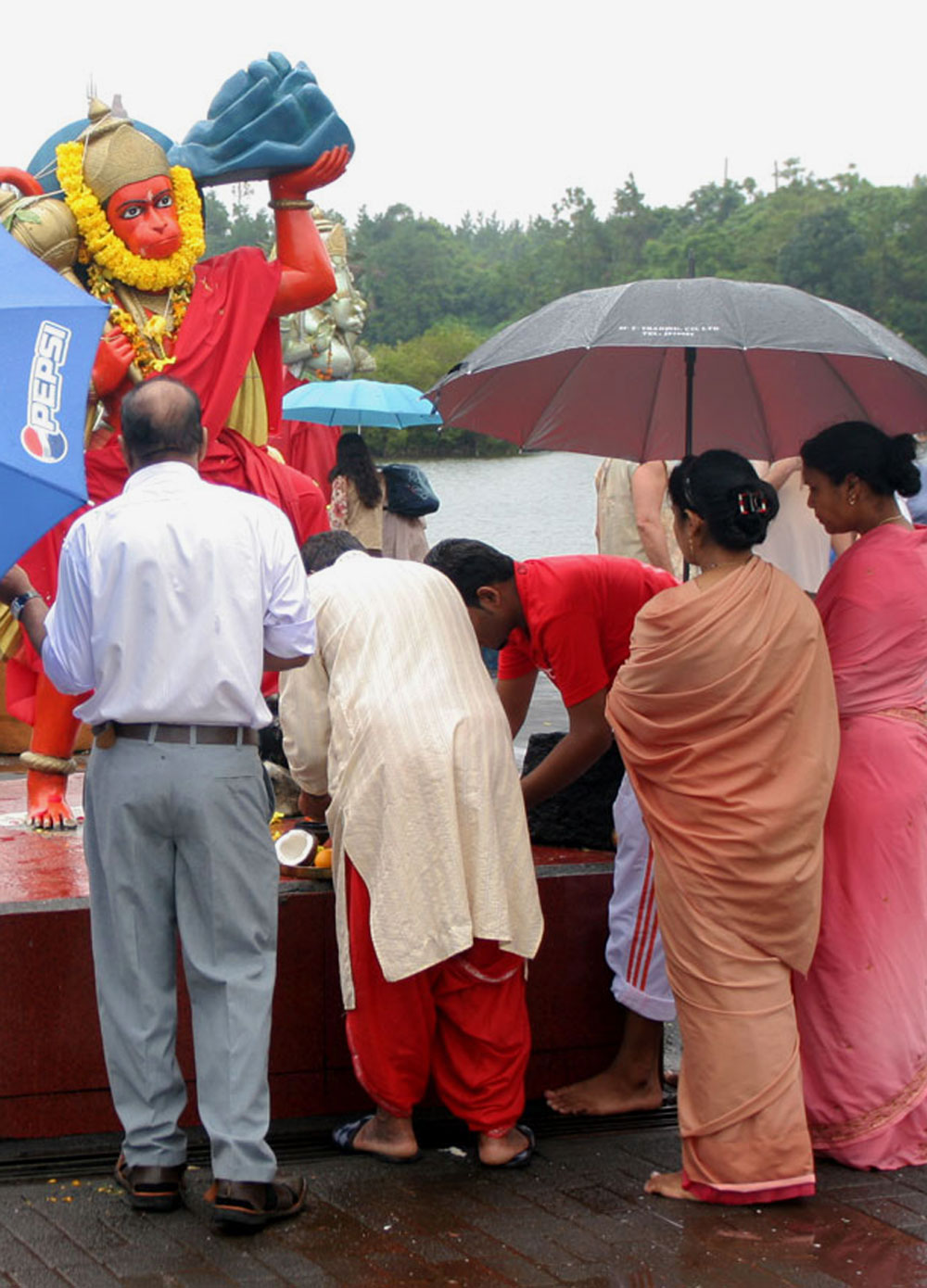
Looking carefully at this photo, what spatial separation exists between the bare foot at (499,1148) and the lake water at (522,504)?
8.51m

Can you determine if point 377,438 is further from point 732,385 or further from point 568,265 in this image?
point 732,385

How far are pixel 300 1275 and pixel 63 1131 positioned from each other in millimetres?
1018

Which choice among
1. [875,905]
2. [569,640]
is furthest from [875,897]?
[569,640]

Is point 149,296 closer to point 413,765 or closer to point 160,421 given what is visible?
point 160,421

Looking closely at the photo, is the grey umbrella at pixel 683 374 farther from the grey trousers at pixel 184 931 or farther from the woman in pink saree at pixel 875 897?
the grey trousers at pixel 184 931

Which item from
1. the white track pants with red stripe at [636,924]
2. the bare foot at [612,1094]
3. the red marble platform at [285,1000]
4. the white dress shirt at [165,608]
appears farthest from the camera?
the bare foot at [612,1094]

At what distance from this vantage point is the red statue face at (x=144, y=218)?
5.45 metres

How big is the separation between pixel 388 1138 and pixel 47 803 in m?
1.77

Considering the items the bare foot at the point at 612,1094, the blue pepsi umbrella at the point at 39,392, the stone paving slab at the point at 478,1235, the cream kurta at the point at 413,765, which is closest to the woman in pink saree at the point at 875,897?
the stone paving slab at the point at 478,1235

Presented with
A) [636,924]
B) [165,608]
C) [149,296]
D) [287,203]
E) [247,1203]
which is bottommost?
[247,1203]

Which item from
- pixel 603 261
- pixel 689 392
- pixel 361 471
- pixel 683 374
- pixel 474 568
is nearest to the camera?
pixel 474 568

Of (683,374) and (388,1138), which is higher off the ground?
(683,374)

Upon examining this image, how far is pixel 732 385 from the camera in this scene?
5305 mm

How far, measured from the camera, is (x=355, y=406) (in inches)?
433
